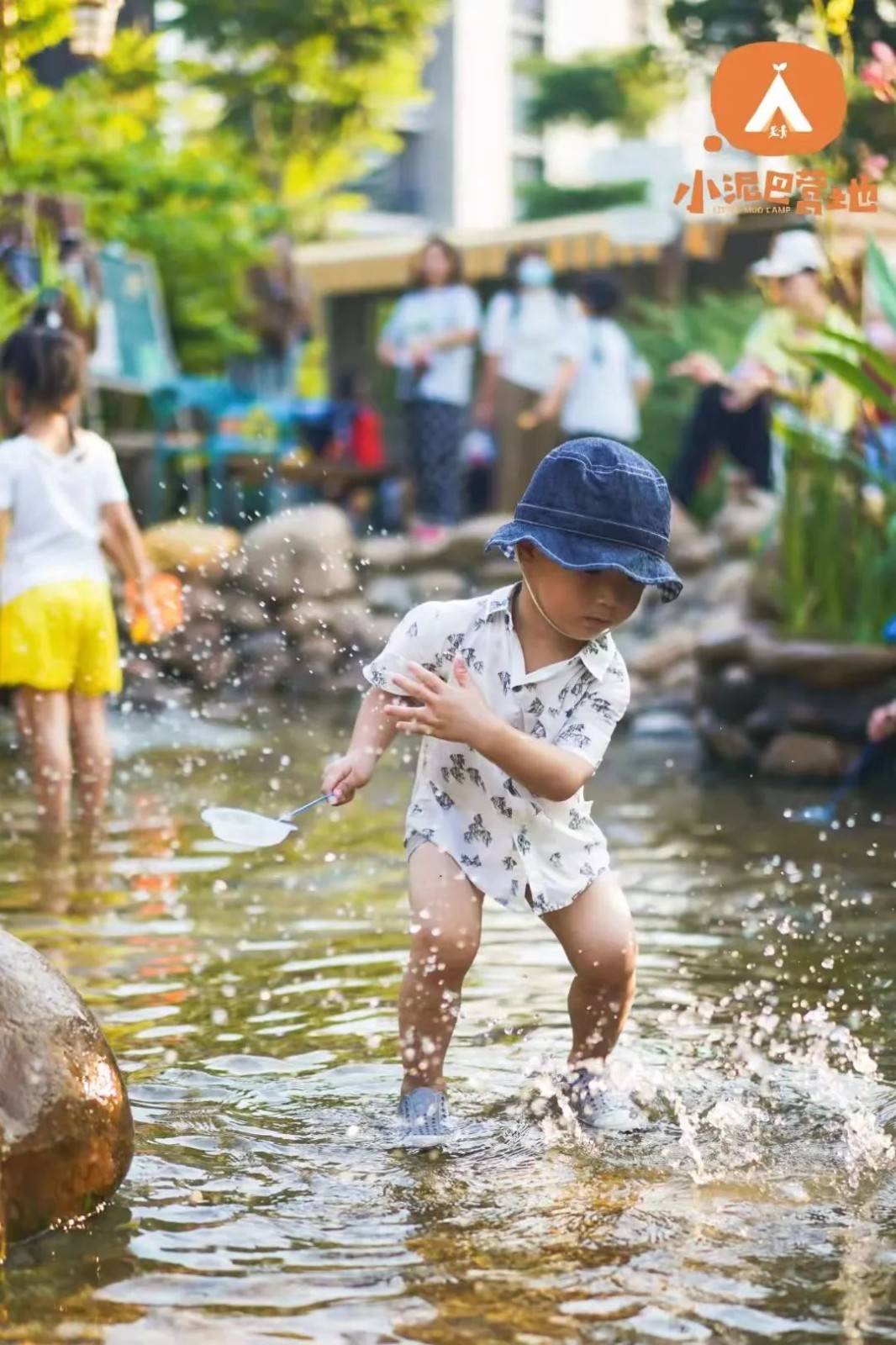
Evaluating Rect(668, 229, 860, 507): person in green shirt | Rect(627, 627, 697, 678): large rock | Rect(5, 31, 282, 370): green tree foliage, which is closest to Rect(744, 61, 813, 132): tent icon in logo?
Rect(668, 229, 860, 507): person in green shirt

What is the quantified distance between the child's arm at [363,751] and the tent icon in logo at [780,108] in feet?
15.3

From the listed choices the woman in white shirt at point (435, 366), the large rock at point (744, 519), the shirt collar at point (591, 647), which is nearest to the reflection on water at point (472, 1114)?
the shirt collar at point (591, 647)

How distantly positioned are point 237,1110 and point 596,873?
79cm

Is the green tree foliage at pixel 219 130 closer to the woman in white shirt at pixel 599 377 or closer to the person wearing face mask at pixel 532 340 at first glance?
the person wearing face mask at pixel 532 340

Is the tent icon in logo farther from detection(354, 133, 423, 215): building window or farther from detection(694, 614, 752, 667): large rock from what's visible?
detection(354, 133, 423, 215): building window

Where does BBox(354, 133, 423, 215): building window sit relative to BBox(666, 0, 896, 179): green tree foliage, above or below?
above

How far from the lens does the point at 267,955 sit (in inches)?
208

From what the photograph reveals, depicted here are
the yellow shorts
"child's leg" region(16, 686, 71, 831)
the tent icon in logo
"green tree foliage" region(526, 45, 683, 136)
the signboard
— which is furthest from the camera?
"green tree foliage" region(526, 45, 683, 136)

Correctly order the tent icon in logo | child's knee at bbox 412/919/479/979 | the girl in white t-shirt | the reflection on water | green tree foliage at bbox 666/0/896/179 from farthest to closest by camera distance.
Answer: green tree foliage at bbox 666/0/896/179 < the tent icon in logo < the girl in white t-shirt < child's knee at bbox 412/919/479/979 < the reflection on water

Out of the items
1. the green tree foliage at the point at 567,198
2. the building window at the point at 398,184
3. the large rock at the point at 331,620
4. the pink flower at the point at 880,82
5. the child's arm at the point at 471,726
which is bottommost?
the large rock at the point at 331,620

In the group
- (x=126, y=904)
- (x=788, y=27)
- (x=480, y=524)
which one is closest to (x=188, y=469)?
(x=480, y=524)

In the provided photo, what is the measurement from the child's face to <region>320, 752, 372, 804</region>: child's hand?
421 mm

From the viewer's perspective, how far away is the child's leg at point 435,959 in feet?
12.5

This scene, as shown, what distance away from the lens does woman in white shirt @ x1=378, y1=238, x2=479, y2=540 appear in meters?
12.6
